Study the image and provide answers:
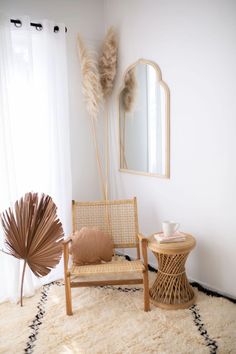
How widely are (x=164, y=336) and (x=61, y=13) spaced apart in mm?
2896

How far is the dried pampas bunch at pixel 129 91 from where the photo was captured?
9.43 ft

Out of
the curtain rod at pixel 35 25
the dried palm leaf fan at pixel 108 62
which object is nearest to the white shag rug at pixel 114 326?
the dried palm leaf fan at pixel 108 62

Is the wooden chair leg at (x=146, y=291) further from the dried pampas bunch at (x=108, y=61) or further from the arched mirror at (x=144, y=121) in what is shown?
the dried pampas bunch at (x=108, y=61)

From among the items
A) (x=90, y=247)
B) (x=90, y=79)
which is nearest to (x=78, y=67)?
(x=90, y=79)

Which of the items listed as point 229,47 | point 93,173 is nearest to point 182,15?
point 229,47

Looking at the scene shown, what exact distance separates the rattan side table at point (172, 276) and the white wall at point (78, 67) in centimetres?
114

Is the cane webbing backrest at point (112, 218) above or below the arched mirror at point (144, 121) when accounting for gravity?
below

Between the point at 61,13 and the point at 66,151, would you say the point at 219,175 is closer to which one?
the point at 66,151

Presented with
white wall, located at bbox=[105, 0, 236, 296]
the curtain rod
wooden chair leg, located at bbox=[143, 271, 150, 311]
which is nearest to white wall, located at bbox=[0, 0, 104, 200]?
the curtain rod

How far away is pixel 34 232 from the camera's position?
2.45 m

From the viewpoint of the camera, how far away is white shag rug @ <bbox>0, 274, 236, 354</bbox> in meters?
1.87

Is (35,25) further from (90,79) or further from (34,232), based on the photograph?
(34,232)

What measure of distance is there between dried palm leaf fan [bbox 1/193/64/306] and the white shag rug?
1.04ft

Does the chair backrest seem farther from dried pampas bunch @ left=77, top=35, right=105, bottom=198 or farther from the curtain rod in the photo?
the curtain rod
